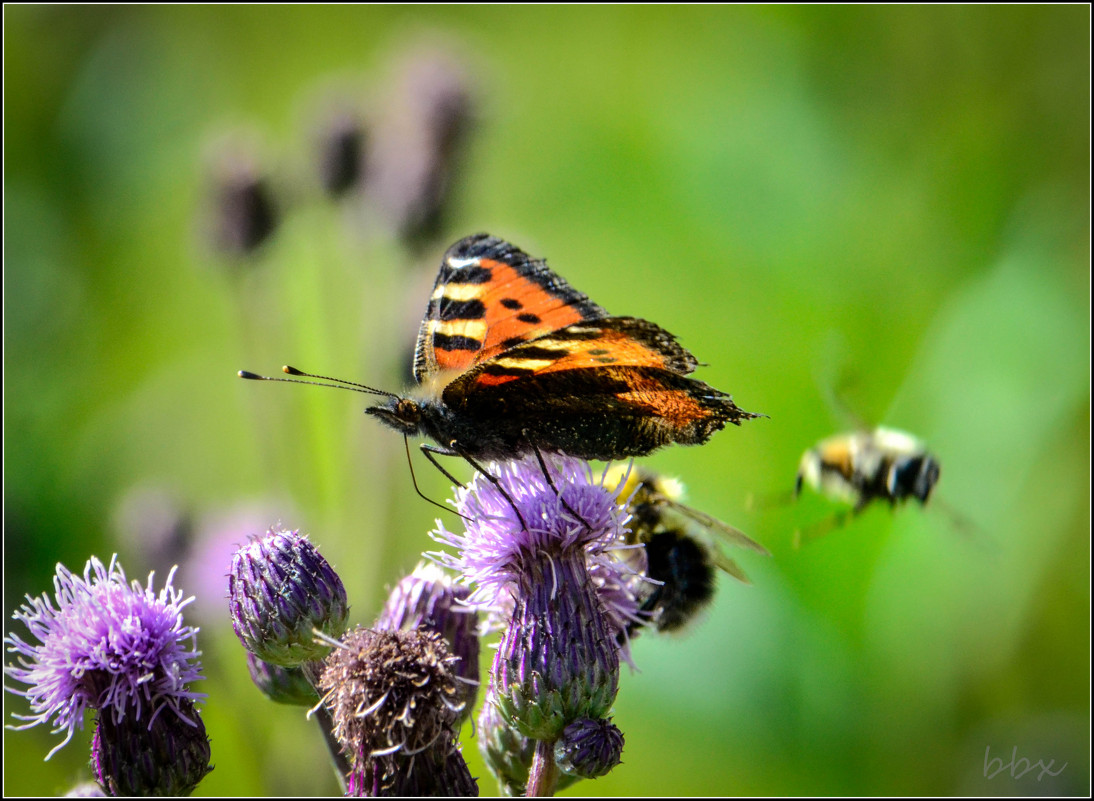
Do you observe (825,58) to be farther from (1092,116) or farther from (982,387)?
(982,387)

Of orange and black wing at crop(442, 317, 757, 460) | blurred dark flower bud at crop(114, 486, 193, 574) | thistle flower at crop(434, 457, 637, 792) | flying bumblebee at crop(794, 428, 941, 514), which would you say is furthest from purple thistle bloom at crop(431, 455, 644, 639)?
blurred dark flower bud at crop(114, 486, 193, 574)

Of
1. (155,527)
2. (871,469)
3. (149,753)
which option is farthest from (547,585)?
(155,527)

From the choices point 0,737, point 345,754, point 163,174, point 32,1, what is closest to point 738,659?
point 345,754

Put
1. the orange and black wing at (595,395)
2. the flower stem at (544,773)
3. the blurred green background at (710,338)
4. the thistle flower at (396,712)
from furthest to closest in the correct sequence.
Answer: the blurred green background at (710,338) → the orange and black wing at (595,395) → the flower stem at (544,773) → the thistle flower at (396,712)

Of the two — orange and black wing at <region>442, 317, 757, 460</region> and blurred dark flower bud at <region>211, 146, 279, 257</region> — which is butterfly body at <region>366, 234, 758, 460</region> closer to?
orange and black wing at <region>442, 317, 757, 460</region>

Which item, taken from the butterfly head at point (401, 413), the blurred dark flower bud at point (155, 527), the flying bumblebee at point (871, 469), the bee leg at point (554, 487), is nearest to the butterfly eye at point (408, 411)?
the butterfly head at point (401, 413)

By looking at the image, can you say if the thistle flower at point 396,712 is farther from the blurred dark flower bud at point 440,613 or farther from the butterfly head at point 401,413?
the butterfly head at point 401,413
